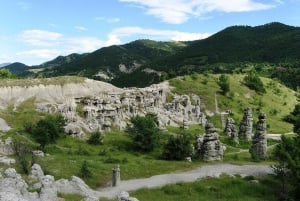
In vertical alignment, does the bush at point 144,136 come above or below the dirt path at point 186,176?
above

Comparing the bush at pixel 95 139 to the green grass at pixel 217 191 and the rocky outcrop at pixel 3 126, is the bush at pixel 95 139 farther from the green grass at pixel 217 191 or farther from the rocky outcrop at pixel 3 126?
the green grass at pixel 217 191

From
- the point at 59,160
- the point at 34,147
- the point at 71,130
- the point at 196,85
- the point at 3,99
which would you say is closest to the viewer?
the point at 59,160

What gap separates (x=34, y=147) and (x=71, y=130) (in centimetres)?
1330

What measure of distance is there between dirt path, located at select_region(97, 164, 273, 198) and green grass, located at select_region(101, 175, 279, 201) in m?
1.51

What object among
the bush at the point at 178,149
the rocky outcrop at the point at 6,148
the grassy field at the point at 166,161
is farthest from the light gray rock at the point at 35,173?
the bush at the point at 178,149

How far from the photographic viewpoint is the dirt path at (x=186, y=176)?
46344mm

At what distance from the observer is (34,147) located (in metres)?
68.9

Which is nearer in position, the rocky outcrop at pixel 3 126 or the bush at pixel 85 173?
the bush at pixel 85 173

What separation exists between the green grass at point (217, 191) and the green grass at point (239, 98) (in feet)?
219

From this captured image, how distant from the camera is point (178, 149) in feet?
217

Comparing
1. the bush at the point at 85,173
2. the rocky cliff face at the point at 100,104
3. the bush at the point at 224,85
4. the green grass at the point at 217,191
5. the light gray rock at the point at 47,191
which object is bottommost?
the green grass at the point at 217,191

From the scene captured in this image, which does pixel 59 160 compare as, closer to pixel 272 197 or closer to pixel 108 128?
pixel 272 197

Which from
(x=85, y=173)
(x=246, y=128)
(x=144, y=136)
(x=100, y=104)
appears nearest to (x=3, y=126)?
(x=100, y=104)

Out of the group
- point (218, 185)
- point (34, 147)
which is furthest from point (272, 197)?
point (34, 147)
